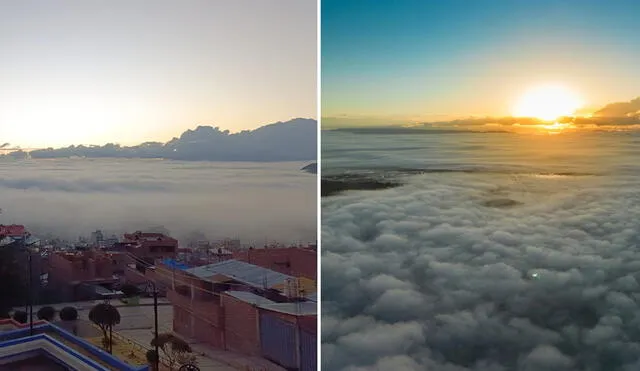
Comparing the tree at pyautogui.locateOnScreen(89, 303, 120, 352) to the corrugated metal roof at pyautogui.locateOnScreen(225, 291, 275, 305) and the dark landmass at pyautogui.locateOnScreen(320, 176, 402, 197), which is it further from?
the dark landmass at pyautogui.locateOnScreen(320, 176, 402, 197)

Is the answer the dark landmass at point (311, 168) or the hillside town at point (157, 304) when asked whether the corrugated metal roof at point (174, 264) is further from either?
the dark landmass at point (311, 168)

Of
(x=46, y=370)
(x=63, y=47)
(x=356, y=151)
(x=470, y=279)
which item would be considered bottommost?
(x=46, y=370)

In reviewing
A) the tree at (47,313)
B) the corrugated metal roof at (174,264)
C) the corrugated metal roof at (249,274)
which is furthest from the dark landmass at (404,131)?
the tree at (47,313)

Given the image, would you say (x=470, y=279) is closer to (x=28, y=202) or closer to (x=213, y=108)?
(x=213, y=108)

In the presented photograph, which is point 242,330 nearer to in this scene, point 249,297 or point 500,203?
point 249,297

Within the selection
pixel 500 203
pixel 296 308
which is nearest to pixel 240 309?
pixel 296 308

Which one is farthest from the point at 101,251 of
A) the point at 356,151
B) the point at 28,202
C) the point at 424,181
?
the point at 424,181

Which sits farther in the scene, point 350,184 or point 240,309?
point 350,184
